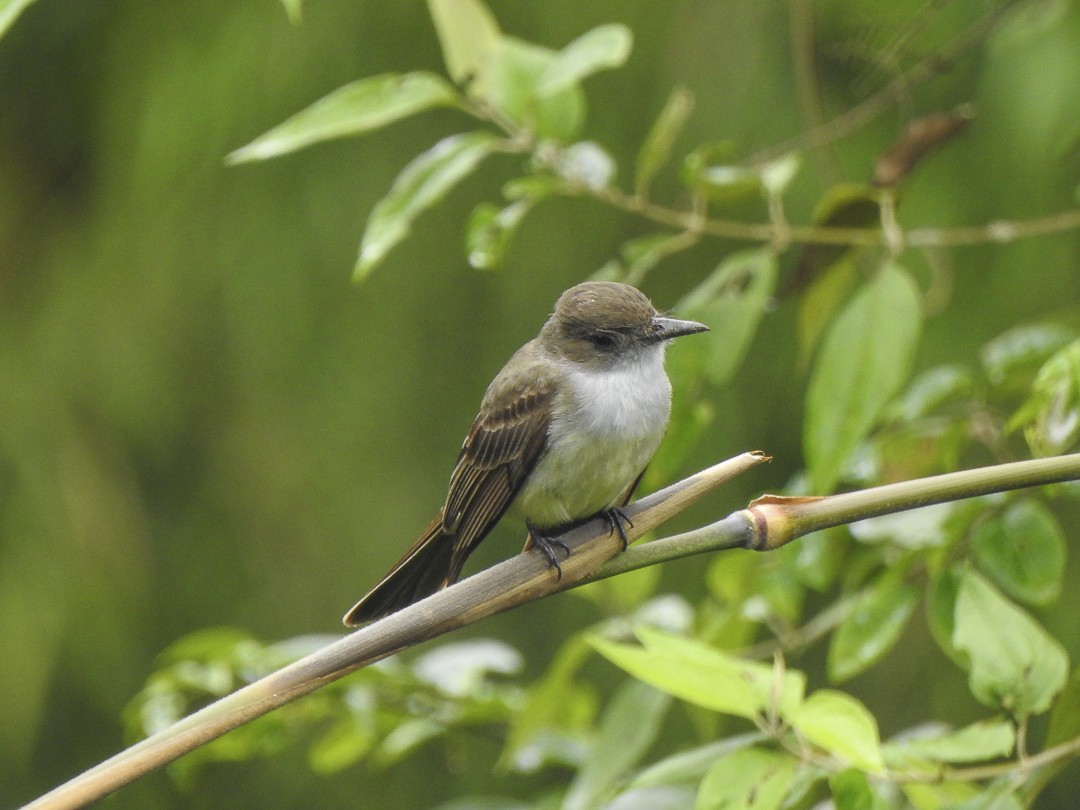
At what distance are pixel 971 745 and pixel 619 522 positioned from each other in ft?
1.52

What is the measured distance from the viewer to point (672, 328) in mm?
1880

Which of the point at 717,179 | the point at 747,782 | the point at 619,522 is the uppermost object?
the point at 717,179

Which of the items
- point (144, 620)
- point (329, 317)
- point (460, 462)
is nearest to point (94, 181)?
point (329, 317)

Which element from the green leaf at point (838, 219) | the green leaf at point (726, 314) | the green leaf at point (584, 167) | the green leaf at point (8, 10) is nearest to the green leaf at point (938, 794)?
the green leaf at point (726, 314)

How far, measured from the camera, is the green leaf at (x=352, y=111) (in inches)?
62.5

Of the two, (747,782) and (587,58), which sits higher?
(587,58)

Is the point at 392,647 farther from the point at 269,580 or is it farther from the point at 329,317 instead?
the point at 269,580

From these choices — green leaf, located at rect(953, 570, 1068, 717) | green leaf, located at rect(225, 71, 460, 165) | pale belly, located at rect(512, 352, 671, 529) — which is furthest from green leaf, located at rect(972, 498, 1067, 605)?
green leaf, located at rect(225, 71, 460, 165)

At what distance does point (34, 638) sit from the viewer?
328cm

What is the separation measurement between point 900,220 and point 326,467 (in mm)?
1598

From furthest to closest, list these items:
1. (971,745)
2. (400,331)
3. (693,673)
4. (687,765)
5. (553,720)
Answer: (400,331), (553,720), (687,765), (971,745), (693,673)

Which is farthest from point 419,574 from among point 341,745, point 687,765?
point 687,765

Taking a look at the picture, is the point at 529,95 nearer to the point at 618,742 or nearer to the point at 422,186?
the point at 422,186

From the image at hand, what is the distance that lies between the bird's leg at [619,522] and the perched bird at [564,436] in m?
0.02
